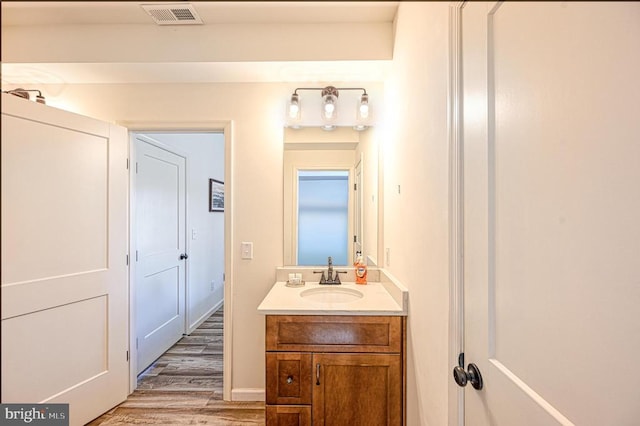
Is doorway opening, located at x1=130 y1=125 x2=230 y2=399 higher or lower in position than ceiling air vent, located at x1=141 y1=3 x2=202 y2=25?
lower

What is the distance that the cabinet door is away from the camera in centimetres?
138

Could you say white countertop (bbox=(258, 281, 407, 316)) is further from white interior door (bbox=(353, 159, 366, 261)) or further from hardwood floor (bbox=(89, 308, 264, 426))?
hardwood floor (bbox=(89, 308, 264, 426))

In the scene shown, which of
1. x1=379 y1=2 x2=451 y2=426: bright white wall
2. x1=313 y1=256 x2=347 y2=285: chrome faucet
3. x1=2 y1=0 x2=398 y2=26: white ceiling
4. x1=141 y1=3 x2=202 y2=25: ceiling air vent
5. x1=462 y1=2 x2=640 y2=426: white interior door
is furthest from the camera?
x1=313 y1=256 x2=347 y2=285: chrome faucet

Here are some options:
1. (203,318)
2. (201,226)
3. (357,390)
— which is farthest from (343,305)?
(203,318)

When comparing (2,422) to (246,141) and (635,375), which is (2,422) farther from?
(246,141)

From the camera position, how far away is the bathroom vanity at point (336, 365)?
1376 mm

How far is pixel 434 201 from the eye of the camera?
1029mm

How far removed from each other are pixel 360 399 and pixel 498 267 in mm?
1078

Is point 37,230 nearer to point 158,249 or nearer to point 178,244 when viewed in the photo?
point 158,249

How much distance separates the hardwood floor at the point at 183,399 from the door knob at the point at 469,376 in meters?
1.47

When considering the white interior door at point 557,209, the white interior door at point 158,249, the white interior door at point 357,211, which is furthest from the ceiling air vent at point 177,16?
the white interior door at point 557,209

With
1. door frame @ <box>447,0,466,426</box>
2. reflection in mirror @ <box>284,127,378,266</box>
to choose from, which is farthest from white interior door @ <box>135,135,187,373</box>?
door frame @ <box>447,0,466,426</box>

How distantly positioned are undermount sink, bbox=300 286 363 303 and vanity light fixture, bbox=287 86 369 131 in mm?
1107

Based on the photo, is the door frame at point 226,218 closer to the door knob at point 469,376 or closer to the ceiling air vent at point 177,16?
the ceiling air vent at point 177,16
